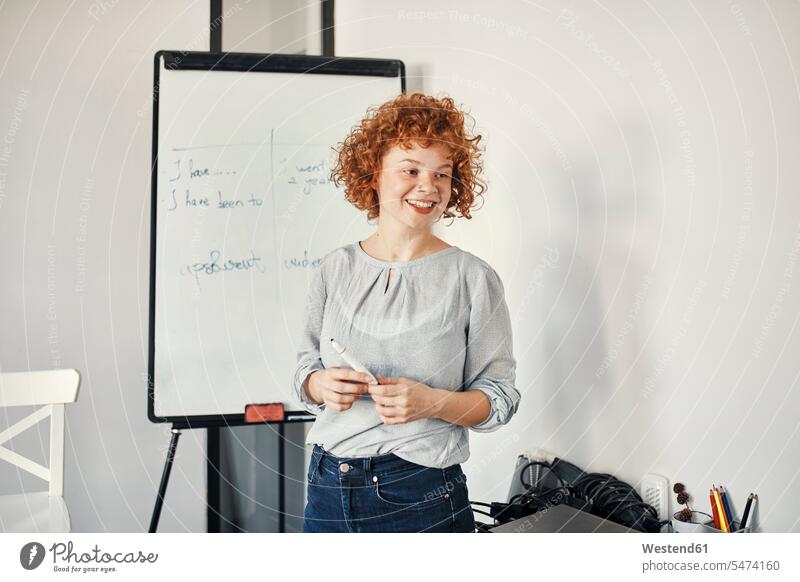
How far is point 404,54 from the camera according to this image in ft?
3.58

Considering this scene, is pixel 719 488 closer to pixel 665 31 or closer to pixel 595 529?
pixel 595 529

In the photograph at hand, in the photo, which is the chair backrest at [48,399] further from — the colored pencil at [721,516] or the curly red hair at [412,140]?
the colored pencil at [721,516]

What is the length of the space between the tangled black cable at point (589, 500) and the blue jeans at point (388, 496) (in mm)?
137

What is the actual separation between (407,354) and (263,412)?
427 mm

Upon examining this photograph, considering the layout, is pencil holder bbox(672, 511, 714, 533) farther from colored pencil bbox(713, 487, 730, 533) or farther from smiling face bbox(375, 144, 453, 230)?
smiling face bbox(375, 144, 453, 230)

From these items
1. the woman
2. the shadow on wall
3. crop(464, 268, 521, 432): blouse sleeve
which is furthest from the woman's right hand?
the shadow on wall

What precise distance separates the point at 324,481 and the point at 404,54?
26.8 inches

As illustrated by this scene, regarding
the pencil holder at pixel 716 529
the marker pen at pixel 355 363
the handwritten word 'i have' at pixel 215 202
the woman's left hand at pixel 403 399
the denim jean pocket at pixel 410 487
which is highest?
the handwritten word 'i have' at pixel 215 202

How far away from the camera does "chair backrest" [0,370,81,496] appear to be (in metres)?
0.90

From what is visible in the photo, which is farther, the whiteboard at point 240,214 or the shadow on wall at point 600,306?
the whiteboard at point 240,214

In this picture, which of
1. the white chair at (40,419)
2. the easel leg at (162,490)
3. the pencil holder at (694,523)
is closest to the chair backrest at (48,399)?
the white chair at (40,419)

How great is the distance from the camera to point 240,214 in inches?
42.1

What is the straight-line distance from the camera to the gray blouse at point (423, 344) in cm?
72
